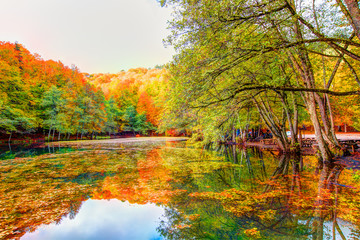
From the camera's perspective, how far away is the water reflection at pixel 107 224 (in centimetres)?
406

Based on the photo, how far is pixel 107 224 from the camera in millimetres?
4676

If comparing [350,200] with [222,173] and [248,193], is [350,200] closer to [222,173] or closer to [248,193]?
[248,193]

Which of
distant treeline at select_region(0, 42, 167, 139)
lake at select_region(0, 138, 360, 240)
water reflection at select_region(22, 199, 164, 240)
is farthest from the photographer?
distant treeline at select_region(0, 42, 167, 139)

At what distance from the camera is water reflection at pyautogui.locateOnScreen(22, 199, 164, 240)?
4.06 metres

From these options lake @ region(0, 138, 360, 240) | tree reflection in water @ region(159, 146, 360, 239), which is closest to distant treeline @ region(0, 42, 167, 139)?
lake @ region(0, 138, 360, 240)

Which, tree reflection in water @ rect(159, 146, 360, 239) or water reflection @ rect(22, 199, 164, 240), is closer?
tree reflection in water @ rect(159, 146, 360, 239)

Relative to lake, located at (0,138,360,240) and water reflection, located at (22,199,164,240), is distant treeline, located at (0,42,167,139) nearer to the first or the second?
lake, located at (0,138,360,240)

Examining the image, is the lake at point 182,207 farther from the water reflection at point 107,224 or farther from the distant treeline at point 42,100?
the distant treeline at point 42,100

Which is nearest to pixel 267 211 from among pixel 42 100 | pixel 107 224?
pixel 107 224

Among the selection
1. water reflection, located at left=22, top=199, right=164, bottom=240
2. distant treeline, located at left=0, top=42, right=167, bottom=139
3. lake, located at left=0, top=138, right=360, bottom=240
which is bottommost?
water reflection, located at left=22, top=199, right=164, bottom=240

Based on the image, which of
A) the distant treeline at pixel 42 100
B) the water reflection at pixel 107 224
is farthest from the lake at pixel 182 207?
the distant treeline at pixel 42 100

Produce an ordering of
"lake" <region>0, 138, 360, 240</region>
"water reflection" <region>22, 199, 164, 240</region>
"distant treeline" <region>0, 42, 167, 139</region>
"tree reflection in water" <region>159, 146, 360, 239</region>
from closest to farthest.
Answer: "tree reflection in water" <region>159, 146, 360, 239</region> → "lake" <region>0, 138, 360, 240</region> → "water reflection" <region>22, 199, 164, 240</region> → "distant treeline" <region>0, 42, 167, 139</region>

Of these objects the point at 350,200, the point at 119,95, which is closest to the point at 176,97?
the point at 350,200

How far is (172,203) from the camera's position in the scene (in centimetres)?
536
